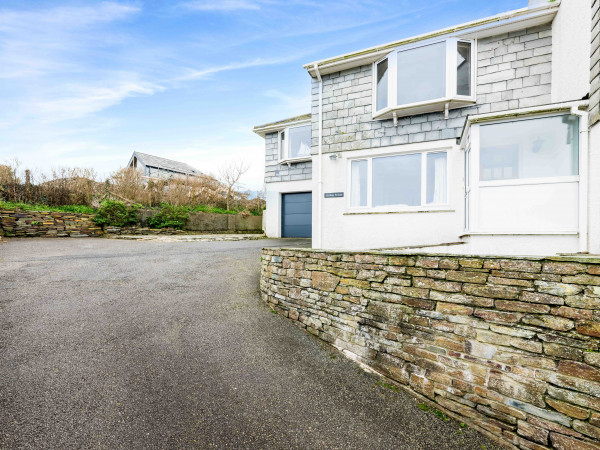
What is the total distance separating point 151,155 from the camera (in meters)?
26.1

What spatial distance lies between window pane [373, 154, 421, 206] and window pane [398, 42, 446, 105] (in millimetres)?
1482

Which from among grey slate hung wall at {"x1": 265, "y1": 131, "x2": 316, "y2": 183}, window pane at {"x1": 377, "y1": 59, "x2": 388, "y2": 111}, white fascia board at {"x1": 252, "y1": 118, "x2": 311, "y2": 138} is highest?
white fascia board at {"x1": 252, "y1": 118, "x2": 311, "y2": 138}

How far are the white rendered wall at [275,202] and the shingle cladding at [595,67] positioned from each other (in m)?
9.02

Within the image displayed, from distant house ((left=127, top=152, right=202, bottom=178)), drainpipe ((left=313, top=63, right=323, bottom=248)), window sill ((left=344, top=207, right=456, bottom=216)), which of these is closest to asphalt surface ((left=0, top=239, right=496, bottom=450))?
drainpipe ((left=313, top=63, right=323, bottom=248))

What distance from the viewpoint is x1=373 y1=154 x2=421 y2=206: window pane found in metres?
6.86

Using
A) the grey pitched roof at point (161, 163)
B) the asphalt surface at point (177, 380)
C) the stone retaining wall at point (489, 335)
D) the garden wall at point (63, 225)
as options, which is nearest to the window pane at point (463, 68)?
the stone retaining wall at point (489, 335)

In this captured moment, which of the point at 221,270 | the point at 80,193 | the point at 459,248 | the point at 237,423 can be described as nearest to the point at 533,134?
the point at 459,248

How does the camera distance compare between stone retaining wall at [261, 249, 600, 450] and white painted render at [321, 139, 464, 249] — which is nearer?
stone retaining wall at [261, 249, 600, 450]

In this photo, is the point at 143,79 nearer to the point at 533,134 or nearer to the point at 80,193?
the point at 80,193

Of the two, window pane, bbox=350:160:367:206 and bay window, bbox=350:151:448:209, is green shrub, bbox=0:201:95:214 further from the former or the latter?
bay window, bbox=350:151:448:209

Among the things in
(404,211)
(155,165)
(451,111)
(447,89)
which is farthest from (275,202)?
(155,165)

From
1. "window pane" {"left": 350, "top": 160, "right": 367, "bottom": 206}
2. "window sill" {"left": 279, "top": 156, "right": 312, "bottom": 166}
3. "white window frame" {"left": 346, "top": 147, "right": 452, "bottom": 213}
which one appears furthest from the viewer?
"window sill" {"left": 279, "top": 156, "right": 312, "bottom": 166}

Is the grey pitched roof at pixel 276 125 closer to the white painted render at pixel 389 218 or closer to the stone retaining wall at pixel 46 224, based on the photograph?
the white painted render at pixel 389 218

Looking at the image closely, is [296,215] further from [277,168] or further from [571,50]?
[571,50]
